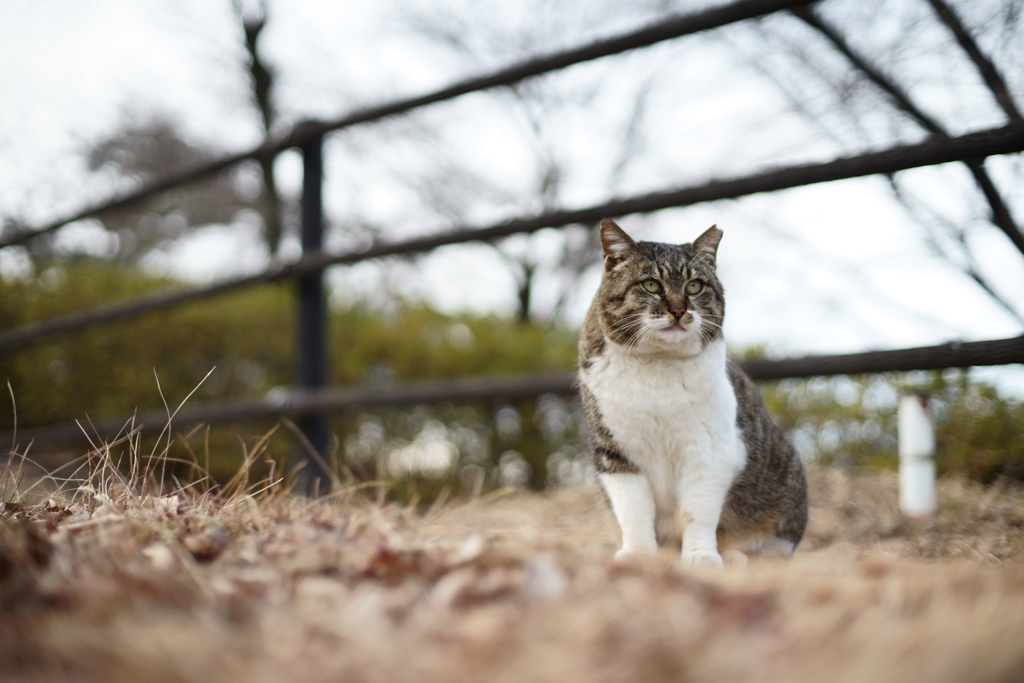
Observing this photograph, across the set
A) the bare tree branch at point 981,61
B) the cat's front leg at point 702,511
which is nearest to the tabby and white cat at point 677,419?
the cat's front leg at point 702,511

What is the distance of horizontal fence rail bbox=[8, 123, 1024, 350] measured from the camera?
1.44 metres

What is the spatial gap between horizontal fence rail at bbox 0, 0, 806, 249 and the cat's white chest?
3.07 feet

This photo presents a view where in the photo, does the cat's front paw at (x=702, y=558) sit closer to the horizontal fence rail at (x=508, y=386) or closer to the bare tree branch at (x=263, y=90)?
the horizontal fence rail at (x=508, y=386)

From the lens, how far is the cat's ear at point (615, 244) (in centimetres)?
156

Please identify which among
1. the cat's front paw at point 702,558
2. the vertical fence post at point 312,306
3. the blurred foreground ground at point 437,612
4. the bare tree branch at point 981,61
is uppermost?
the bare tree branch at point 981,61

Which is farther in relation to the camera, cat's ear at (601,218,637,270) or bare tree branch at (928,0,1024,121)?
bare tree branch at (928,0,1024,121)

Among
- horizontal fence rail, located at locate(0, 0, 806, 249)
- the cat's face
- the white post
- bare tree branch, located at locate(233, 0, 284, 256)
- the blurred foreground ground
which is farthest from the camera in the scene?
Answer: bare tree branch, located at locate(233, 0, 284, 256)

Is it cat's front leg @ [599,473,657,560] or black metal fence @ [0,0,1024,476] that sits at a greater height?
black metal fence @ [0,0,1024,476]

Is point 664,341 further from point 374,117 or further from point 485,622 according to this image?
point 374,117

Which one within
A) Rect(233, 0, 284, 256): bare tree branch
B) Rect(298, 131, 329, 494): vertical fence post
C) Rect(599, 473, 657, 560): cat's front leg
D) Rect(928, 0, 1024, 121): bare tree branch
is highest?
Rect(233, 0, 284, 256): bare tree branch

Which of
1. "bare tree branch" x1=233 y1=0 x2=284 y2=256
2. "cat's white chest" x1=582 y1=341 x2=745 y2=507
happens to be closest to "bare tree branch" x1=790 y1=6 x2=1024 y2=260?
"cat's white chest" x1=582 y1=341 x2=745 y2=507

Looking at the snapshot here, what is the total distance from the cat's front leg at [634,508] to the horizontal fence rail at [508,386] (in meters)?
0.60

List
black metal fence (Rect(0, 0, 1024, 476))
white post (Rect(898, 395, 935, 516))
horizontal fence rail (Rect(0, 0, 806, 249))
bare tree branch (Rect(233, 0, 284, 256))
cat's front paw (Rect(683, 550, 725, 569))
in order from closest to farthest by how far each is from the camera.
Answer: cat's front paw (Rect(683, 550, 725, 569)), black metal fence (Rect(0, 0, 1024, 476)), horizontal fence rail (Rect(0, 0, 806, 249)), white post (Rect(898, 395, 935, 516)), bare tree branch (Rect(233, 0, 284, 256))

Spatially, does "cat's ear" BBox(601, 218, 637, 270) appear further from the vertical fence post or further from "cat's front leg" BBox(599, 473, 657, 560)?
the vertical fence post
